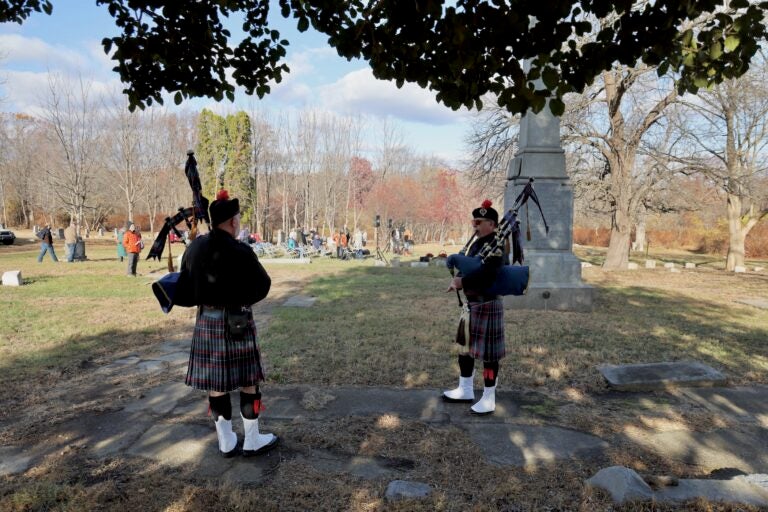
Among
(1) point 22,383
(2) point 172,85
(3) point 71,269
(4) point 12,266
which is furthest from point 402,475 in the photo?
(4) point 12,266

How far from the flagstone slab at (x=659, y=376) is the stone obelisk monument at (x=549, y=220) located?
3.86 m

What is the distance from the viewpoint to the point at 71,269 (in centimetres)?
1703

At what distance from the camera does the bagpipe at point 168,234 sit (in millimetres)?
3475

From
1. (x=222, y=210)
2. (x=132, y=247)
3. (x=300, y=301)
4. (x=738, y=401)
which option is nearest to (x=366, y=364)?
(x=222, y=210)

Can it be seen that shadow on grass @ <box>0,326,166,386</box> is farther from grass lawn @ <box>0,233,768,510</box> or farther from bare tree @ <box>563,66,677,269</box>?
bare tree @ <box>563,66,677,269</box>

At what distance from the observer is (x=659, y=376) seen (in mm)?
5059

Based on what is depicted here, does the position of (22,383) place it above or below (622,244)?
below

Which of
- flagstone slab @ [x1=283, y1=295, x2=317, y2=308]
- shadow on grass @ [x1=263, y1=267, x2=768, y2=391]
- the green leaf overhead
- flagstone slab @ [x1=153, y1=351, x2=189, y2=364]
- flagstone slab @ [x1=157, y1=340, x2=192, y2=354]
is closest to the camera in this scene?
the green leaf overhead

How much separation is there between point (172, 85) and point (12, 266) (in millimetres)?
19349

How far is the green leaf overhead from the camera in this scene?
8.73ft

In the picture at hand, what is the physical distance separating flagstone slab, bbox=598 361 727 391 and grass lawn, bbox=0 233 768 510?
0.60 ft

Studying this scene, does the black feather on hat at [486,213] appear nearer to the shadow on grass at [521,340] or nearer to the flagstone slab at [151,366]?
the shadow on grass at [521,340]

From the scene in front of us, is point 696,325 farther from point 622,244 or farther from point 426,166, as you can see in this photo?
point 426,166

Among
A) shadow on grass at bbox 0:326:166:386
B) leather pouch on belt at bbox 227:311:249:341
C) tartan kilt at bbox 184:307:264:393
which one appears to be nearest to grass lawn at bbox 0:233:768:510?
shadow on grass at bbox 0:326:166:386
